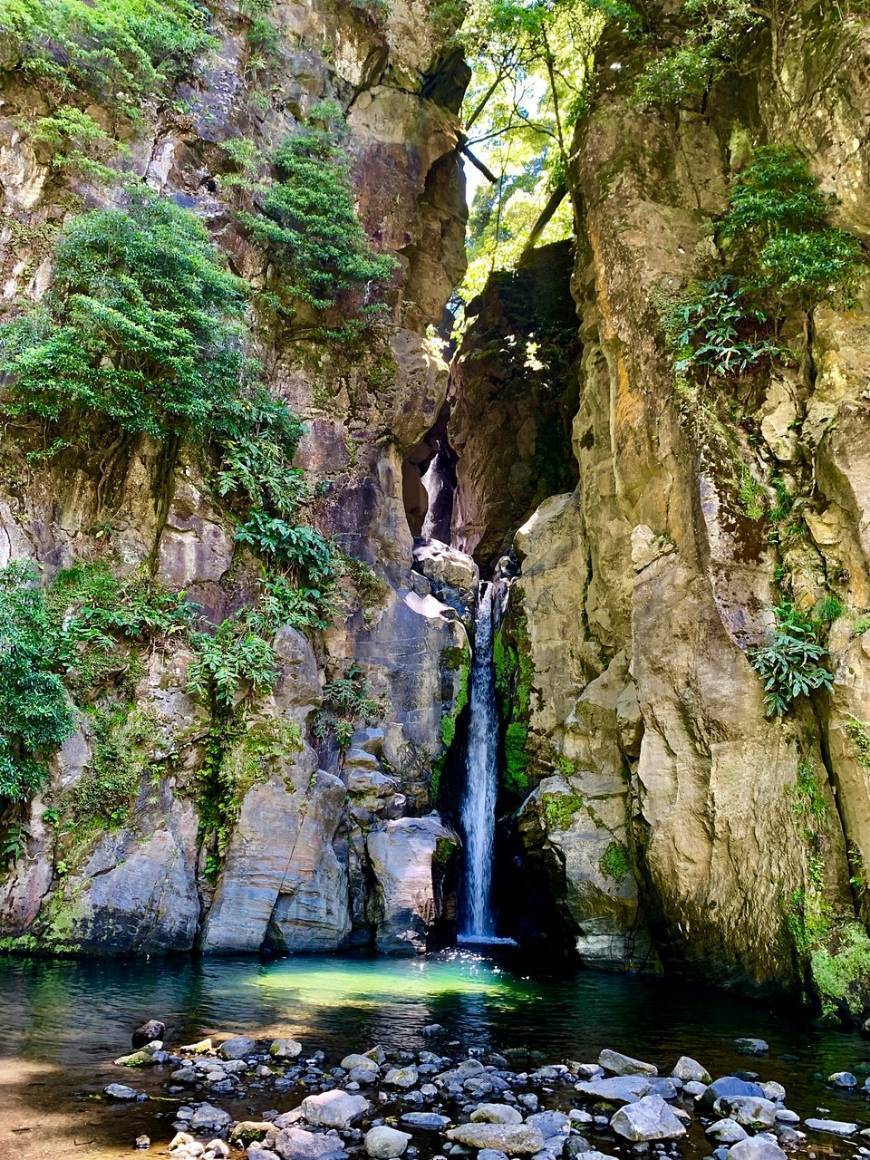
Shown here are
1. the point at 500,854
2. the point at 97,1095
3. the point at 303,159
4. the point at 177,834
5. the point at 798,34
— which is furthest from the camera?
the point at 303,159

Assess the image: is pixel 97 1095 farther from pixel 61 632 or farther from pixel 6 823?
pixel 61 632

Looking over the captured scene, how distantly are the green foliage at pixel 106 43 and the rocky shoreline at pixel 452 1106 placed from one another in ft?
57.1

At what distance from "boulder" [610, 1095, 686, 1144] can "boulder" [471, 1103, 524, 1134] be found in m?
0.71

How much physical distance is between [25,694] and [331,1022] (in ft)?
22.6

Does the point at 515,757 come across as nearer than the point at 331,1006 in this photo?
No

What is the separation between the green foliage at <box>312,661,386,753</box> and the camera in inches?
642

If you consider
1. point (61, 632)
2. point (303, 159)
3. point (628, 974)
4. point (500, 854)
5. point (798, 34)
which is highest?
point (303, 159)

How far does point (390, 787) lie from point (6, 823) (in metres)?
7.01

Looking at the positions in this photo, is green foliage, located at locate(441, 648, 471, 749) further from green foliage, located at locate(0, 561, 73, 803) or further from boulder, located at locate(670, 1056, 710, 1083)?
boulder, located at locate(670, 1056, 710, 1083)

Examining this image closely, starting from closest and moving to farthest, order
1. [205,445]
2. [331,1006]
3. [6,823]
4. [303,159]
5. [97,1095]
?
1. [97,1095]
2. [331,1006]
3. [6,823]
4. [205,445]
5. [303,159]

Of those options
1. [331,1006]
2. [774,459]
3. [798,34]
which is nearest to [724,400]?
[774,459]

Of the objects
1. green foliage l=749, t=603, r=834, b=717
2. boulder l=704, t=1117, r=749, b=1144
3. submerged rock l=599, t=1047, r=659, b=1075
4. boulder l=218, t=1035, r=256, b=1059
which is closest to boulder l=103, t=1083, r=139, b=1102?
boulder l=218, t=1035, r=256, b=1059

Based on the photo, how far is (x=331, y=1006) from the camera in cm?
923

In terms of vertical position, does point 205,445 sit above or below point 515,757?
above
